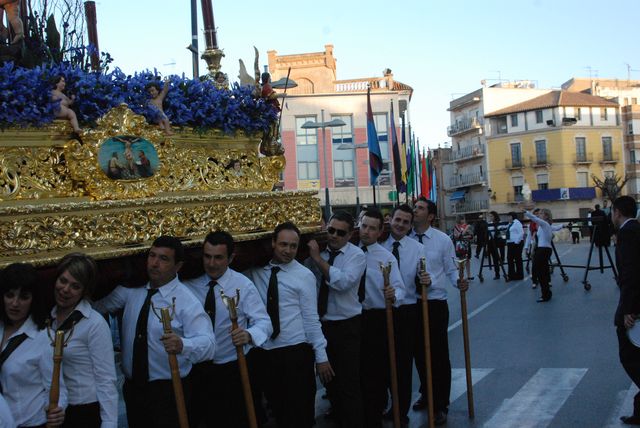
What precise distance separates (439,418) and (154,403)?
2.90m

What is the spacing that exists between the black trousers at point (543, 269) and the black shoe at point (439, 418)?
8.04 meters

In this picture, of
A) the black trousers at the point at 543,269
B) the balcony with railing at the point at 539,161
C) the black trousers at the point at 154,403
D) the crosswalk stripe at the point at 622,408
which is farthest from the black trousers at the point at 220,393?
the balcony with railing at the point at 539,161

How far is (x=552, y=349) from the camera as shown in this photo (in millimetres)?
9648

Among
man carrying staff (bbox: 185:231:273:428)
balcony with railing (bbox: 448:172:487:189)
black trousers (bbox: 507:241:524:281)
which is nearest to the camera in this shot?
man carrying staff (bbox: 185:231:273:428)

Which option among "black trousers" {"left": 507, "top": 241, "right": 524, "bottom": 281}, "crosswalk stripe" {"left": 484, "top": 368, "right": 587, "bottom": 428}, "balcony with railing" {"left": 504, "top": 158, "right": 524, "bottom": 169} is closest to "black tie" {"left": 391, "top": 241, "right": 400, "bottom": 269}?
"crosswalk stripe" {"left": 484, "top": 368, "right": 587, "bottom": 428}

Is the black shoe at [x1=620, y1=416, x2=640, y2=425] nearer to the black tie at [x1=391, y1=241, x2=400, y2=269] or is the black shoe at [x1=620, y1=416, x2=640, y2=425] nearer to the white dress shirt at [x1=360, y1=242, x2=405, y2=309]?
the white dress shirt at [x1=360, y1=242, x2=405, y2=309]

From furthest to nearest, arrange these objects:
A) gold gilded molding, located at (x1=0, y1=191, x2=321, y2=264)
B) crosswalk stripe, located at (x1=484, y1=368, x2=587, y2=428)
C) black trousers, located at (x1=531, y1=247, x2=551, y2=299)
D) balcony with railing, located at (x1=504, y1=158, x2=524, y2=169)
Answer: balcony with railing, located at (x1=504, y1=158, x2=524, y2=169), black trousers, located at (x1=531, y1=247, x2=551, y2=299), crosswalk stripe, located at (x1=484, y1=368, x2=587, y2=428), gold gilded molding, located at (x1=0, y1=191, x2=321, y2=264)

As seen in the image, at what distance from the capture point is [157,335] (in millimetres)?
4629

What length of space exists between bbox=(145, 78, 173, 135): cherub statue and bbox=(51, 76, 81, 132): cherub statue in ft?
2.11

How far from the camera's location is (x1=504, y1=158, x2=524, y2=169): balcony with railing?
66688mm

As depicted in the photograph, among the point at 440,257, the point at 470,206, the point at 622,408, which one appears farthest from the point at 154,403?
the point at 470,206

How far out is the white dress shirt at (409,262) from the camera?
7.14 m

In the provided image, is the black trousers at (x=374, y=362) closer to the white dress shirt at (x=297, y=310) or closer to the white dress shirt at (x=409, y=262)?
the white dress shirt at (x=409, y=262)

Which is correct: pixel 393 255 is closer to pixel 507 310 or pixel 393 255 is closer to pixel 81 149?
pixel 81 149
